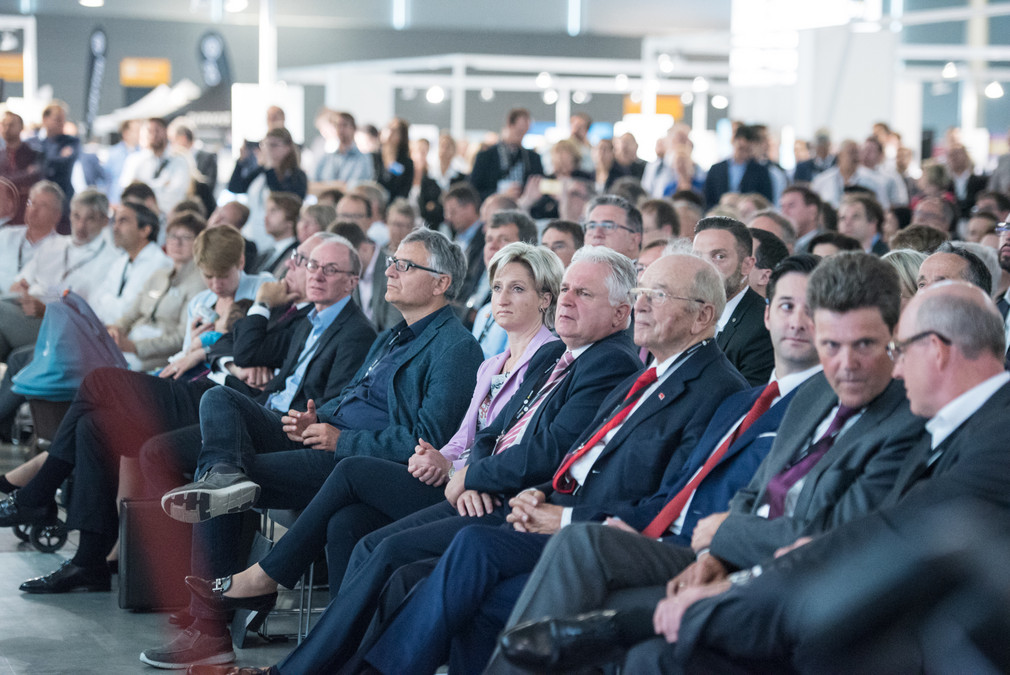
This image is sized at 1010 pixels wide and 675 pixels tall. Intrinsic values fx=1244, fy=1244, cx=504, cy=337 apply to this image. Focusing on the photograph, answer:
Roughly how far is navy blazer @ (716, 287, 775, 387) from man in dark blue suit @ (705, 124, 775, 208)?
17.2 feet

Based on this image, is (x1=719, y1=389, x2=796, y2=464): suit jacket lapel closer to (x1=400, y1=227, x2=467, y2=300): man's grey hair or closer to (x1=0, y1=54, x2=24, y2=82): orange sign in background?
(x1=400, y1=227, x2=467, y2=300): man's grey hair

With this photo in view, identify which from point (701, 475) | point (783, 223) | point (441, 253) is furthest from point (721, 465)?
point (783, 223)

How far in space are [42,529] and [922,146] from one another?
44.2 ft

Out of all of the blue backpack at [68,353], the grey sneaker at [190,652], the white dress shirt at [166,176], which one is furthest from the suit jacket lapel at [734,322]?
the white dress shirt at [166,176]

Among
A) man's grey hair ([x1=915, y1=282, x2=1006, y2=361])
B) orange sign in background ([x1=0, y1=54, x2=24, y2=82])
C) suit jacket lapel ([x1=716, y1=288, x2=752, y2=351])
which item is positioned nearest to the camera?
man's grey hair ([x1=915, y1=282, x2=1006, y2=361])

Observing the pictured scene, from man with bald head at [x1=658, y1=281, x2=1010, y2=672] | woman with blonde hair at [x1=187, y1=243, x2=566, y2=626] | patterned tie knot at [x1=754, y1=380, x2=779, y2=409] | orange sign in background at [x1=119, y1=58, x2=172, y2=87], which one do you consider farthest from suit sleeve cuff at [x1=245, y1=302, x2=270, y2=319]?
orange sign in background at [x1=119, y1=58, x2=172, y2=87]

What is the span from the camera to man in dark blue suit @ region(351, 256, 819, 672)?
3.00 m

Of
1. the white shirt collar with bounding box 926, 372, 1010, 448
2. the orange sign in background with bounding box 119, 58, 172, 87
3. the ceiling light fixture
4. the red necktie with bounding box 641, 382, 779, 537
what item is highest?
the orange sign in background with bounding box 119, 58, 172, 87

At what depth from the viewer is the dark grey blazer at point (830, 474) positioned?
2508 millimetres

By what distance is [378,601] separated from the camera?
125 inches

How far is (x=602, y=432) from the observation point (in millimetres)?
3289

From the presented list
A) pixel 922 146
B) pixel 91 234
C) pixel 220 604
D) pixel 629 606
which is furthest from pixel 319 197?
pixel 922 146

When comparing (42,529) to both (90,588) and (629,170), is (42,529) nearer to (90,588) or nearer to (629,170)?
(90,588)

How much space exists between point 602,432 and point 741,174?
654 centimetres
